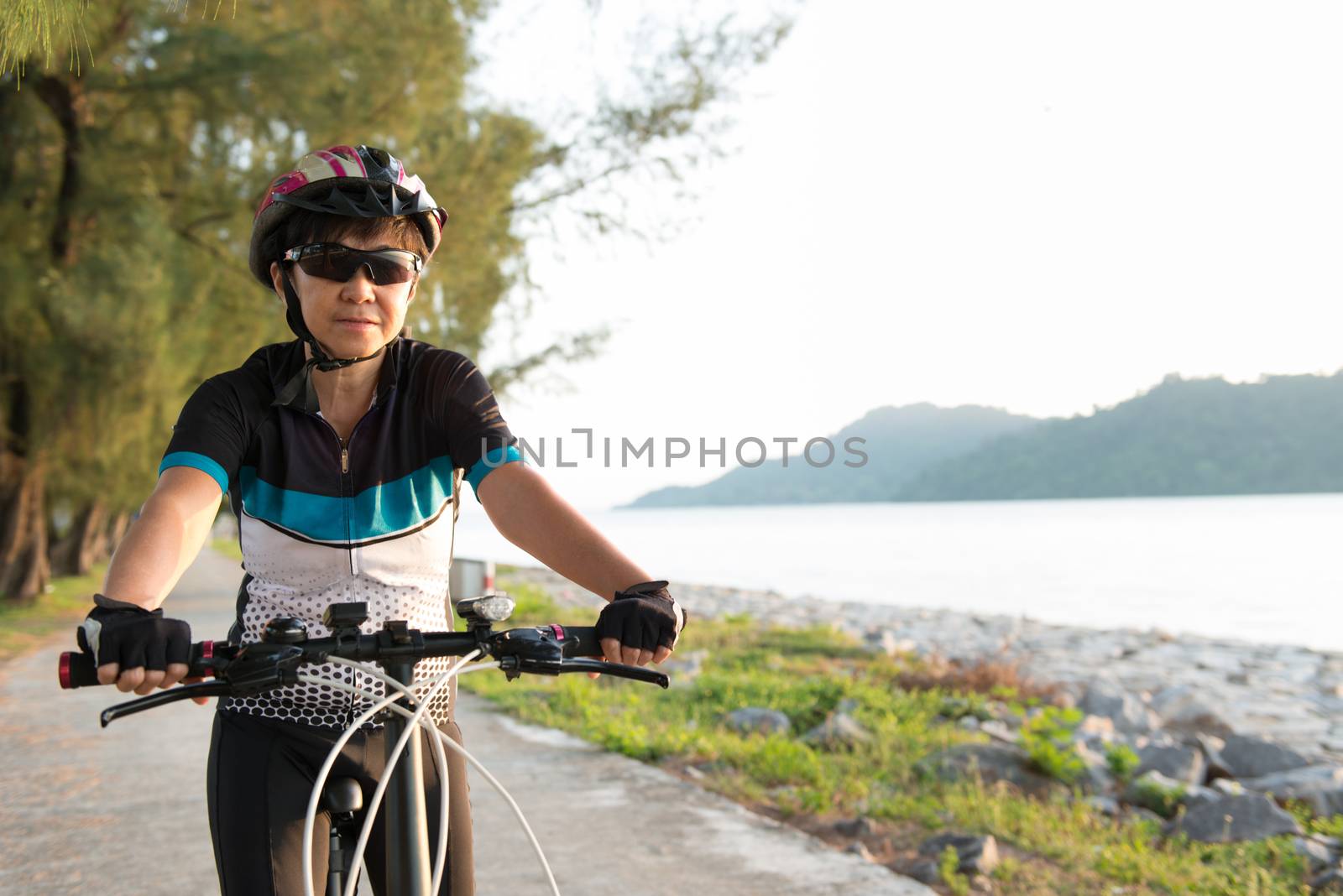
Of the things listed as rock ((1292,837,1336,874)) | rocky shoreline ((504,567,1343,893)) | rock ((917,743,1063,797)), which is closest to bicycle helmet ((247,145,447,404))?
rocky shoreline ((504,567,1343,893))

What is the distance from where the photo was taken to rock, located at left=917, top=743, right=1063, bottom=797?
5785mm

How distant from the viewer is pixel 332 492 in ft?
7.18

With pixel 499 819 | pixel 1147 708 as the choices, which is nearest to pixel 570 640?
pixel 499 819

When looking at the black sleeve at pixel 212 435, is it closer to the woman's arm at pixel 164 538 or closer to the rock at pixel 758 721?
the woman's arm at pixel 164 538

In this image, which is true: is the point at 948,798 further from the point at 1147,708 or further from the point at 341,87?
the point at 341,87

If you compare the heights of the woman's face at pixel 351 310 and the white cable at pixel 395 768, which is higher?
the woman's face at pixel 351 310

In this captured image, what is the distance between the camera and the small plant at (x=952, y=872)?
13.8 ft

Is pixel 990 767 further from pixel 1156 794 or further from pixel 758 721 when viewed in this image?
pixel 758 721

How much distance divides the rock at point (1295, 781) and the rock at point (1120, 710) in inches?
81.0

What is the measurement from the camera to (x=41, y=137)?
1365 cm

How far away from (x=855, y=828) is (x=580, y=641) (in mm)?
3505

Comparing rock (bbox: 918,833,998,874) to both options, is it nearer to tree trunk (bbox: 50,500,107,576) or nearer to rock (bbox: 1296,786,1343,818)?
rock (bbox: 1296,786,1343,818)

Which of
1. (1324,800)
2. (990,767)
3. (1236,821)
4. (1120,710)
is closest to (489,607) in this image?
(1236,821)

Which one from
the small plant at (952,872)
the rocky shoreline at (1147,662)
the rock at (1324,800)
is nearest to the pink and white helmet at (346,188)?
the small plant at (952,872)
